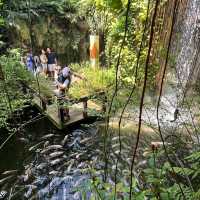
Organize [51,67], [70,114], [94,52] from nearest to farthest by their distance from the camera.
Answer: [70,114]
[94,52]
[51,67]

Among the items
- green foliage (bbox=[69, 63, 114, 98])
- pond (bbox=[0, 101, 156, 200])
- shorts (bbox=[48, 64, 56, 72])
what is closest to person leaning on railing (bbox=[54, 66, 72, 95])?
green foliage (bbox=[69, 63, 114, 98])

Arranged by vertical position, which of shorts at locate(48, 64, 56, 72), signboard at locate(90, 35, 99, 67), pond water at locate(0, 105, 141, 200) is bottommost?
pond water at locate(0, 105, 141, 200)

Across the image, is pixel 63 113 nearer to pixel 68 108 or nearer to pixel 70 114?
pixel 68 108

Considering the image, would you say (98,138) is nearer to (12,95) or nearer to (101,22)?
(12,95)

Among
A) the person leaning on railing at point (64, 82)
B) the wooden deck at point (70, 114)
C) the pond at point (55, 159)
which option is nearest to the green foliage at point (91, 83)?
the person leaning on railing at point (64, 82)

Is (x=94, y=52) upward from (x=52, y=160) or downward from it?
upward

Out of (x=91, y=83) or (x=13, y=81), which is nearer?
(x=13, y=81)

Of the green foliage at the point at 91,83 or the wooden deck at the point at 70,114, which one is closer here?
the wooden deck at the point at 70,114

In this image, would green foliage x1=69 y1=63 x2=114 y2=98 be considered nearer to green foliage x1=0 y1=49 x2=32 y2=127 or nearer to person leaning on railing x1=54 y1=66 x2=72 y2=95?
person leaning on railing x1=54 y1=66 x2=72 y2=95

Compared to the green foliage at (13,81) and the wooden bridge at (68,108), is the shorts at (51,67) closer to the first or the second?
the green foliage at (13,81)

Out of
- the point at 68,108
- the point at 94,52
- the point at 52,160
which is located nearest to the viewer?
the point at 52,160

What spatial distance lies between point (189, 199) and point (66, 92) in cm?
609

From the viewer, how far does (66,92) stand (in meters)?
7.44

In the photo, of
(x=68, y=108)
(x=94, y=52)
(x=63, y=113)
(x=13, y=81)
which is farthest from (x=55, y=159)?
(x=94, y=52)
